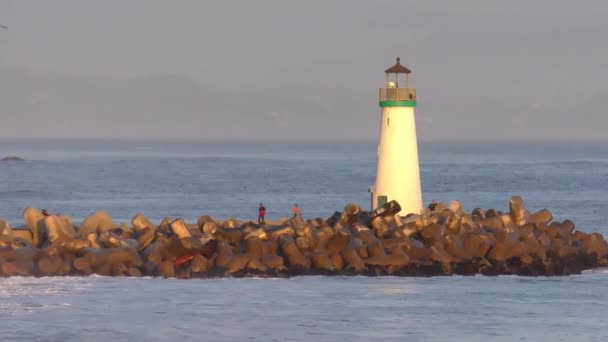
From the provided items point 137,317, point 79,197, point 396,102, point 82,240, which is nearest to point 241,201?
point 79,197

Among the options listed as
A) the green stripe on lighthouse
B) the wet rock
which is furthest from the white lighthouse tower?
the wet rock

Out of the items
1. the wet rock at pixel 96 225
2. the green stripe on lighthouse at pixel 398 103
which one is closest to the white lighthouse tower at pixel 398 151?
the green stripe on lighthouse at pixel 398 103

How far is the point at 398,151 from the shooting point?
28594mm

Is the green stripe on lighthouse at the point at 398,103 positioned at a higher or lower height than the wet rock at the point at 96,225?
higher

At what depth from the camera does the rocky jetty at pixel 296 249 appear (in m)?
24.2

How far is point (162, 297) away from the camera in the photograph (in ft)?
73.6

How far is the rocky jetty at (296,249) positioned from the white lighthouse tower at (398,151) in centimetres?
199

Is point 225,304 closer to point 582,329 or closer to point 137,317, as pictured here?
point 137,317

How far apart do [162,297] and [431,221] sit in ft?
19.3

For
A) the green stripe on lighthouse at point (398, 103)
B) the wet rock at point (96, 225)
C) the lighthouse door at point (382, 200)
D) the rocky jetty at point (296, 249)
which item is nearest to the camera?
the rocky jetty at point (296, 249)

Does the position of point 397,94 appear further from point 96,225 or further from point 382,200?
point 96,225

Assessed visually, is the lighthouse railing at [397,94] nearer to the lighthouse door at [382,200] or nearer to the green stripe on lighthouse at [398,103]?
the green stripe on lighthouse at [398,103]

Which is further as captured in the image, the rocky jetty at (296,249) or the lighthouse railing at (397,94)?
the lighthouse railing at (397,94)

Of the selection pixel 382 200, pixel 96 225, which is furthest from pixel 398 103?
pixel 96 225
